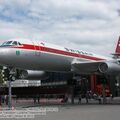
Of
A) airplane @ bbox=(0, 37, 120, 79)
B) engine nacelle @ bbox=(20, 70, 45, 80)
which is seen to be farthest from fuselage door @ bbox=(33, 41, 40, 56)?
engine nacelle @ bbox=(20, 70, 45, 80)

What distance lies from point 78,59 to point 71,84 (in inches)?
221

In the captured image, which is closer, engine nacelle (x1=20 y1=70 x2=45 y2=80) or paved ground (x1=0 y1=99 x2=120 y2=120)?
paved ground (x1=0 y1=99 x2=120 y2=120)

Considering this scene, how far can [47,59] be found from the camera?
30.4 meters

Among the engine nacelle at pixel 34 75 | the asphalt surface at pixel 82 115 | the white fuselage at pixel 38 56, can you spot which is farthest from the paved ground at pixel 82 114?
the engine nacelle at pixel 34 75

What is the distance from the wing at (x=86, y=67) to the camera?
3175 centimetres

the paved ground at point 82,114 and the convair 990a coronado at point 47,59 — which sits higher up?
the convair 990a coronado at point 47,59

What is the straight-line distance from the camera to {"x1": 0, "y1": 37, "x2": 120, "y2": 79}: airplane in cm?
2844

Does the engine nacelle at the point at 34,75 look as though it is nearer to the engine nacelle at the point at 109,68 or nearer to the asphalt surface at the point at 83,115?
the engine nacelle at the point at 109,68

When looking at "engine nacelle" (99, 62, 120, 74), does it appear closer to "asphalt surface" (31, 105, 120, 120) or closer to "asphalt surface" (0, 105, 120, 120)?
"asphalt surface" (0, 105, 120, 120)

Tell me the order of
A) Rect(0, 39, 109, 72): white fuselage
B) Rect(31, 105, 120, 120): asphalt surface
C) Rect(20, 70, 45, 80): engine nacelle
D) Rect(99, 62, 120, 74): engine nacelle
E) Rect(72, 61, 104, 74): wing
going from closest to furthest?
1. Rect(31, 105, 120, 120): asphalt surface
2. Rect(0, 39, 109, 72): white fuselage
3. Rect(99, 62, 120, 74): engine nacelle
4. Rect(72, 61, 104, 74): wing
5. Rect(20, 70, 45, 80): engine nacelle

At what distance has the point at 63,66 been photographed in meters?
32.4

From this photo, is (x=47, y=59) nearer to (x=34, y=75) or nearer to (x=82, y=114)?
(x=34, y=75)

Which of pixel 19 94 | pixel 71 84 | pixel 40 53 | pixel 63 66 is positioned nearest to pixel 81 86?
pixel 71 84

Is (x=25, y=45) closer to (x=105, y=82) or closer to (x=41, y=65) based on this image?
(x=41, y=65)
